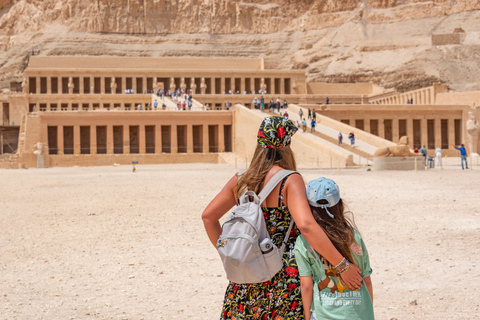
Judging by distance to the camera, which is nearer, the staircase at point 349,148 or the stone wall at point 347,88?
the staircase at point 349,148

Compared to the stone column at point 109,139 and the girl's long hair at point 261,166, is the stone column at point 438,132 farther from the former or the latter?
the girl's long hair at point 261,166

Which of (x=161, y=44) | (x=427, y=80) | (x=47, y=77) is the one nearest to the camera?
(x=427, y=80)

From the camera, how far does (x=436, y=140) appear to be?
41.2 m

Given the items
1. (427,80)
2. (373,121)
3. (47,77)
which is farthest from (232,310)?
(47,77)

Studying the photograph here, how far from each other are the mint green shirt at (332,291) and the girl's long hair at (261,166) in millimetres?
434

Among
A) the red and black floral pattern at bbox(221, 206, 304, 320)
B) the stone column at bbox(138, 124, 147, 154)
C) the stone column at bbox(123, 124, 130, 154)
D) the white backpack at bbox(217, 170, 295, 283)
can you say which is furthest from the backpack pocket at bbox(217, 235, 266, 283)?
the stone column at bbox(123, 124, 130, 154)

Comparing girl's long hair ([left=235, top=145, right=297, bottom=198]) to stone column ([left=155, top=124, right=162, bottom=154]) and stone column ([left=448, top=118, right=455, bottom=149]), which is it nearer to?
stone column ([left=155, top=124, right=162, bottom=154])

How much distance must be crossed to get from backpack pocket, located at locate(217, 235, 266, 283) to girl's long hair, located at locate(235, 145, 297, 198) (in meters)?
0.44

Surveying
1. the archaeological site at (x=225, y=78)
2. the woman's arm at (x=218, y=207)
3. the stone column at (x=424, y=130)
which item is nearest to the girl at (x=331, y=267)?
the woman's arm at (x=218, y=207)

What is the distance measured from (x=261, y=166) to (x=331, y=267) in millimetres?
736

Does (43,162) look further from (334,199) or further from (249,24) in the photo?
(249,24)

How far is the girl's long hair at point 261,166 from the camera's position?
11.5 feet

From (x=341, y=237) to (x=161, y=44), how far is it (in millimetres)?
77492

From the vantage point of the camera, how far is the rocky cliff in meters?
67.0
